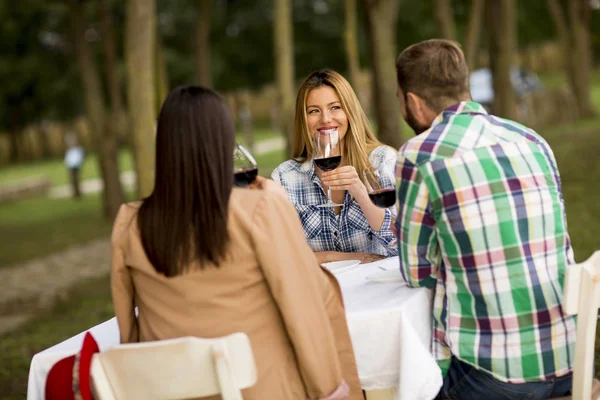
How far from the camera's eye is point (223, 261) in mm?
2756

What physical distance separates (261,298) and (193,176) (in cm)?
43

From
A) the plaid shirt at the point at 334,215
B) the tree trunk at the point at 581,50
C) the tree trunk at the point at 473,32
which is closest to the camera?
the plaid shirt at the point at 334,215

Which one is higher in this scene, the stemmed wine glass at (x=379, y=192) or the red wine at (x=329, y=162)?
the red wine at (x=329, y=162)

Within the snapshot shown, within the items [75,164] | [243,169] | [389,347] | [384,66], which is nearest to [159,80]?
[384,66]

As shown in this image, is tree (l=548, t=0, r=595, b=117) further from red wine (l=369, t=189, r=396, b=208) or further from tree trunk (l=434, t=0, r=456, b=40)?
red wine (l=369, t=189, r=396, b=208)

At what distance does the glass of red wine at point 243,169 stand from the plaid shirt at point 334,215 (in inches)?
39.2

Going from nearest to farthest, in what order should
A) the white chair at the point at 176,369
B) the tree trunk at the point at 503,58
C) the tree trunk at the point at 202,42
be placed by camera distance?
1. the white chair at the point at 176,369
2. the tree trunk at the point at 503,58
3. the tree trunk at the point at 202,42

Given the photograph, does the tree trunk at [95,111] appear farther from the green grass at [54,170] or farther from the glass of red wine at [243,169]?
the green grass at [54,170]

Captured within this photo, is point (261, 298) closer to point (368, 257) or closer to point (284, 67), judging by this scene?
point (368, 257)

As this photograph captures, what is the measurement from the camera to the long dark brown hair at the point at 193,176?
8.92 feet

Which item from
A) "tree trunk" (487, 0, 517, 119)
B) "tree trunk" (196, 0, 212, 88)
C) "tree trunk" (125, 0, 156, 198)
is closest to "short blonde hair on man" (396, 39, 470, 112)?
"tree trunk" (125, 0, 156, 198)

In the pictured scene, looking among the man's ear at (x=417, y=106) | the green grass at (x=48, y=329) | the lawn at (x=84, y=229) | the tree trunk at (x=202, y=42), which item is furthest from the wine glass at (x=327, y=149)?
the tree trunk at (x=202, y=42)

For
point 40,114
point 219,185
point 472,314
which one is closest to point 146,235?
point 219,185

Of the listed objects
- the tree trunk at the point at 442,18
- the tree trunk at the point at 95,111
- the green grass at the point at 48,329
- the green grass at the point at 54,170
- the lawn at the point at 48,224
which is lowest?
the green grass at the point at 54,170
